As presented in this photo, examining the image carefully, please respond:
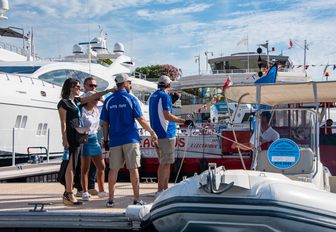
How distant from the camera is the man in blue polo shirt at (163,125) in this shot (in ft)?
19.8

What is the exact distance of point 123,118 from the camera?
5398 millimetres

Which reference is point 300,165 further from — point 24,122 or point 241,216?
point 24,122

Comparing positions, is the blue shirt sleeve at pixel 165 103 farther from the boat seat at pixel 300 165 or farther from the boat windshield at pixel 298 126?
the boat seat at pixel 300 165

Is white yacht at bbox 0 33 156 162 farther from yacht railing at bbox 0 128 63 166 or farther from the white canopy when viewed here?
the white canopy

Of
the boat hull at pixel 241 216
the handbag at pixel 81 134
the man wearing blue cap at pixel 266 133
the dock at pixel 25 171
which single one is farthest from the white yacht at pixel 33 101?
the boat hull at pixel 241 216

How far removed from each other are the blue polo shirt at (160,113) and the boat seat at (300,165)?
1.44 meters

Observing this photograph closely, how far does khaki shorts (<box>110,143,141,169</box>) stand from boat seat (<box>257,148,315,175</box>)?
139 cm

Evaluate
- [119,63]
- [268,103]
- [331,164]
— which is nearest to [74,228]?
[268,103]

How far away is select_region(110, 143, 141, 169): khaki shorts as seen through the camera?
540 centimetres

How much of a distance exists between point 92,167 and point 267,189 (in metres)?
3.82

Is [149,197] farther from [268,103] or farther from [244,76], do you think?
[244,76]

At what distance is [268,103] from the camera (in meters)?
6.46

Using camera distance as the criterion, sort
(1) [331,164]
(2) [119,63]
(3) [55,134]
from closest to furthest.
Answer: (1) [331,164] → (3) [55,134] → (2) [119,63]

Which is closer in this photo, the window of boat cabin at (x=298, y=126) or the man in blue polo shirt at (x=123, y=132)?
the window of boat cabin at (x=298, y=126)
